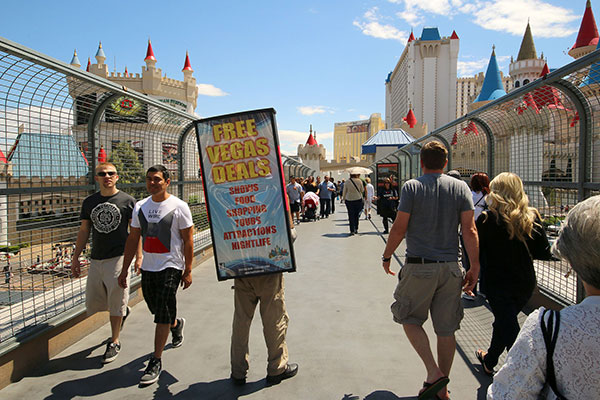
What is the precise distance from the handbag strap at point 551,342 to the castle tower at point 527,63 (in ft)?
223

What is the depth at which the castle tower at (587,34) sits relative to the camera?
40.6 m

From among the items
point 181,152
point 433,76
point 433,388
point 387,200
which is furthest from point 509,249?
point 433,76

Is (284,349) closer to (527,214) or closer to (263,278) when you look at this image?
(263,278)

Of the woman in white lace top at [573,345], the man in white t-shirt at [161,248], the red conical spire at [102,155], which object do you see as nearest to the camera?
the woman in white lace top at [573,345]

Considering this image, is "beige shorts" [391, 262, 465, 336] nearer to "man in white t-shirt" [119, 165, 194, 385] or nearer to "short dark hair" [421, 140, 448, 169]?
"short dark hair" [421, 140, 448, 169]

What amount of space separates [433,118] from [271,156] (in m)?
93.6

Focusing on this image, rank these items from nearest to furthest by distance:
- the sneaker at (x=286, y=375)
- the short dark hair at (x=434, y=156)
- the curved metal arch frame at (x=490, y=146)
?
the short dark hair at (x=434, y=156) → the sneaker at (x=286, y=375) → the curved metal arch frame at (x=490, y=146)

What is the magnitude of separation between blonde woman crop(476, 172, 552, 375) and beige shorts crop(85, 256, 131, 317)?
2.99 m

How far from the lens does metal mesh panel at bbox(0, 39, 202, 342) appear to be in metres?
3.32

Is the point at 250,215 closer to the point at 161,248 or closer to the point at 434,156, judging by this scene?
the point at 161,248

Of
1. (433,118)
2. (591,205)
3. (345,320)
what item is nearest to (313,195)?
(345,320)

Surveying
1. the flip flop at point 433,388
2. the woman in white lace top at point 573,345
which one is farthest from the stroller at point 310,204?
the woman in white lace top at point 573,345

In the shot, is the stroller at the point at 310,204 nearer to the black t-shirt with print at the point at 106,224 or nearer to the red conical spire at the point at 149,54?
the black t-shirt with print at the point at 106,224

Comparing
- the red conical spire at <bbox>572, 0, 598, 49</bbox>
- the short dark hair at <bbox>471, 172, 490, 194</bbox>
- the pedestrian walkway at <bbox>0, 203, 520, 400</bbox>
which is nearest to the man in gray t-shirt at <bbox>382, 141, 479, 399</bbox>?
the pedestrian walkway at <bbox>0, 203, 520, 400</bbox>
